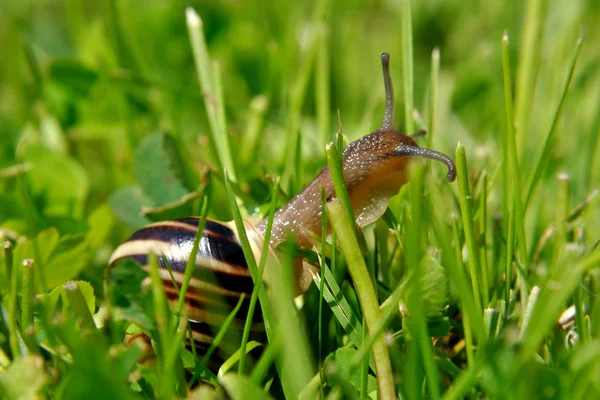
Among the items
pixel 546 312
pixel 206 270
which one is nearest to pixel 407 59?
pixel 206 270

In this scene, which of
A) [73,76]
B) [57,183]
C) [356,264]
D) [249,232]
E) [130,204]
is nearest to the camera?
[356,264]

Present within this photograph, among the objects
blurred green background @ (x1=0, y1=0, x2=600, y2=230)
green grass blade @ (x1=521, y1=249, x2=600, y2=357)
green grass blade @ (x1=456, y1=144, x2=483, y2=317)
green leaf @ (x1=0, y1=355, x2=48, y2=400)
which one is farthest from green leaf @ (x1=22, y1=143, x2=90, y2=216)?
green grass blade @ (x1=521, y1=249, x2=600, y2=357)

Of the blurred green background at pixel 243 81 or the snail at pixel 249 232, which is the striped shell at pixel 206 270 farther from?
the blurred green background at pixel 243 81

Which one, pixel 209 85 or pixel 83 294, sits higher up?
pixel 209 85

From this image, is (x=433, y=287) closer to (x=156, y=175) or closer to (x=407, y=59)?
(x=407, y=59)

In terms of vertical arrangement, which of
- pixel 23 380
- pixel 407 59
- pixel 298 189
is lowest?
pixel 23 380

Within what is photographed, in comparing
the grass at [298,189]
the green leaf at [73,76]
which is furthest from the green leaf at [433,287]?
the green leaf at [73,76]

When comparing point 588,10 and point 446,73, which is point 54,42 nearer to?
point 446,73

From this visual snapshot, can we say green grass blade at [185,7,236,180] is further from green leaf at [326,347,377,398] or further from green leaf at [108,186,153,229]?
green leaf at [326,347,377,398]
